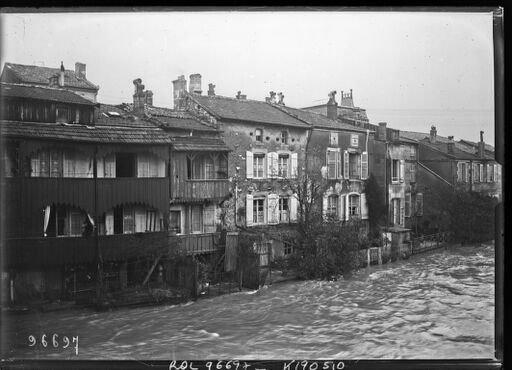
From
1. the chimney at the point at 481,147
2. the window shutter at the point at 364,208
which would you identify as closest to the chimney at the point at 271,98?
the window shutter at the point at 364,208

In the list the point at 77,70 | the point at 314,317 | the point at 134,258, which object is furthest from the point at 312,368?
the point at 77,70

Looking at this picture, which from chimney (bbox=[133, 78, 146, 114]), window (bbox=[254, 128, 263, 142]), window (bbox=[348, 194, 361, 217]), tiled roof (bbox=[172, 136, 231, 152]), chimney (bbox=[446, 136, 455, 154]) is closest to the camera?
chimney (bbox=[133, 78, 146, 114])

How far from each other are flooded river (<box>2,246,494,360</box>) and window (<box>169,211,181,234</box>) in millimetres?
1021

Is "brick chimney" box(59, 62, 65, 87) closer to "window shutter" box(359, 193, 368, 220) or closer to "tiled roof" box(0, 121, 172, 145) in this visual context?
"tiled roof" box(0, 121, 172, 145)

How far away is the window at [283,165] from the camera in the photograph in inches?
209

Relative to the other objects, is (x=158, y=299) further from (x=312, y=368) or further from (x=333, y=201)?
(x=333, y=201)

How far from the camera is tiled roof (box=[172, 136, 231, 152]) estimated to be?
16.8ft

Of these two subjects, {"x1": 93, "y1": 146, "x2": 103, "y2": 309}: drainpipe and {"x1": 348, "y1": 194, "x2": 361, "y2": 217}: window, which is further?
{"x1": 348, "y1": 194, "x2": 361, "y2": 217}: window

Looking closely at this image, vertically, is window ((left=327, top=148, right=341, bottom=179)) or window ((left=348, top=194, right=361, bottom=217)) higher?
window ((left=327, top=148, right=341, bottom=179))

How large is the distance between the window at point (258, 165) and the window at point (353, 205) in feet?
4.30

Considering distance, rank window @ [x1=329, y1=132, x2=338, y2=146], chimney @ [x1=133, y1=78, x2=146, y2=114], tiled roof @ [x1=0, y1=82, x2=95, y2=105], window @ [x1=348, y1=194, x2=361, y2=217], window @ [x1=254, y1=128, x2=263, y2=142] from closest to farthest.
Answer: tiled roof @ [x1=0, y1=82, x2=95, y2=105], chimney @ [x1=133, y1=78, x2=146, y2=114], window @ [x1=348, y1=194, x2=361, y2=217], window @ [x1=254, y1=128, x2=263, y2=142], window @ [x1=329, y1=132, x2=338, y2=146]

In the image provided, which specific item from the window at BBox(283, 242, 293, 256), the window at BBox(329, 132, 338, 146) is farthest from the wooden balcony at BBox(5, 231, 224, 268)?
the window at BBox(329, 132, 338, 146)

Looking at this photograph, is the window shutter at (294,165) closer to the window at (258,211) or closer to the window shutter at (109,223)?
the window at (258,211)

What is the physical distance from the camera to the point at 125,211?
5023mm
